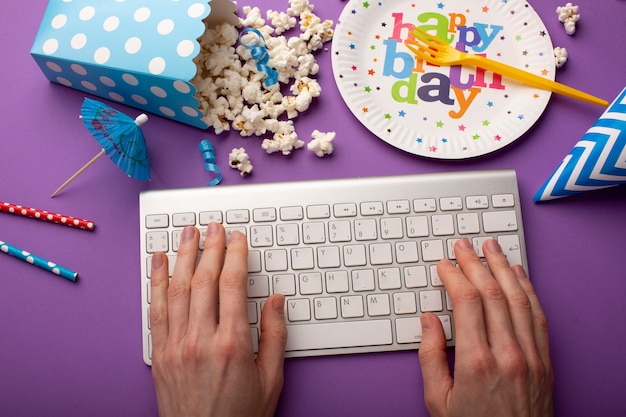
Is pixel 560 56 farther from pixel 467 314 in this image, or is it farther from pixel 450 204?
pixel 467 314

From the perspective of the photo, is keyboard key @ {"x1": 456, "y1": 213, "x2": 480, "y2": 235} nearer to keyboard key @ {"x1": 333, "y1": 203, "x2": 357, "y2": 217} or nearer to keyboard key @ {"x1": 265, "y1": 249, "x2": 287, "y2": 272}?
keyboard key @ {"x1": 333, "y1": 203, "x2": 357, "y2": 217}

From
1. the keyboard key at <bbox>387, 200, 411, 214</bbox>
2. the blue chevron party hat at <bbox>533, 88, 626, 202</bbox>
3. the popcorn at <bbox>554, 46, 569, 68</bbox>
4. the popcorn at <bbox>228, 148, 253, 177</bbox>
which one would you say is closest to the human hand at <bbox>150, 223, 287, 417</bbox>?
the popcorn at <bbox>228, 148, 253, 177</bbox>

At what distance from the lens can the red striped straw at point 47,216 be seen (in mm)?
762

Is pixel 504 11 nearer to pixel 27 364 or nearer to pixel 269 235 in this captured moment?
pixel 269 235

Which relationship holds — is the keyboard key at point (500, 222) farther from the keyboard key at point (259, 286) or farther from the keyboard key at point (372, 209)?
the keyboard key at point (259, 286)

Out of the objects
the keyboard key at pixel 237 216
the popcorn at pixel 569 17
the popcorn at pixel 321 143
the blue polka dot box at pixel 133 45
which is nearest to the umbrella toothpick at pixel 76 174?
the blue polka dot box at pixel 133 45

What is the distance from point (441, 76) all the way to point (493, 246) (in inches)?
10.9

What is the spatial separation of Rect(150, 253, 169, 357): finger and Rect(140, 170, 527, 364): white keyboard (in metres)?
0.02

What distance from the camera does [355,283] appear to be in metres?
0.72

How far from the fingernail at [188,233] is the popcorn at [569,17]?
67 centimetres

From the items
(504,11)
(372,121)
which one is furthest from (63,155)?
(504,11)

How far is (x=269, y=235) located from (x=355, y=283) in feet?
0.47

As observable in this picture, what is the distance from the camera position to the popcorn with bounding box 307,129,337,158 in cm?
77

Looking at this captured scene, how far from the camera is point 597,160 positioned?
69 cm
